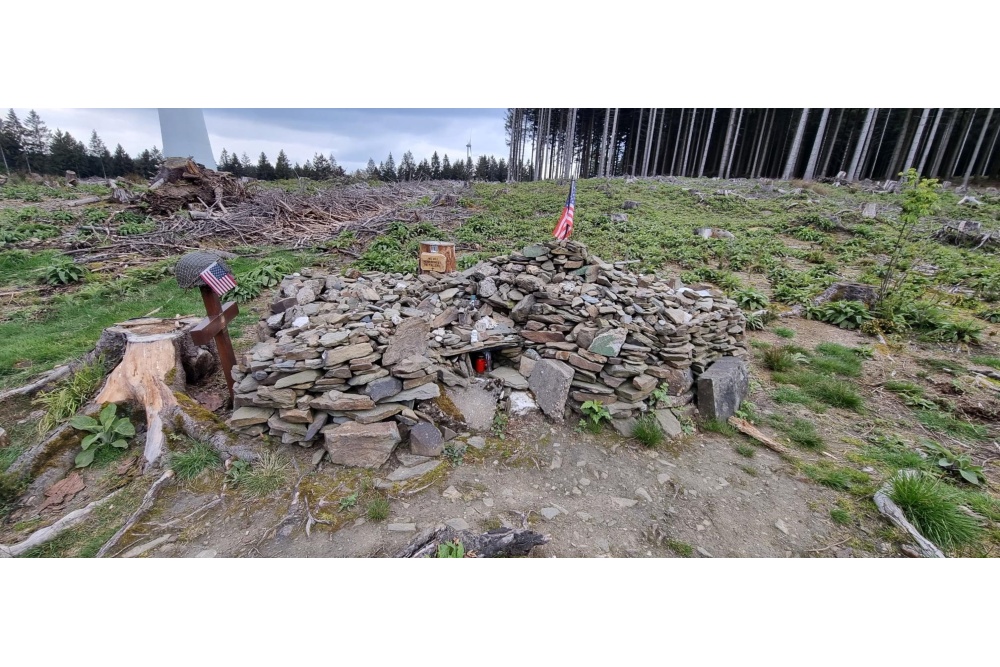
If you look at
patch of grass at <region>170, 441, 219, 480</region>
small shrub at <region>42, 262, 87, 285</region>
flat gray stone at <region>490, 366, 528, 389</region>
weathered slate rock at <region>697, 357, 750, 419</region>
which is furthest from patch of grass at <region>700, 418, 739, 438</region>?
small shrub at <region>42, 262, 87, 285</region>

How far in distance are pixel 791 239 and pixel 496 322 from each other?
13.7m

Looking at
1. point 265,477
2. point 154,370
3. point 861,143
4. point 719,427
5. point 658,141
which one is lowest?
point 265,477

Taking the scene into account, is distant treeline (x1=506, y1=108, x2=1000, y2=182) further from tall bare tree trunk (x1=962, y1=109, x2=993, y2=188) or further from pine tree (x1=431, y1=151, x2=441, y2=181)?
pine tree (x1=431, y1=151, x2=441, y2=181)

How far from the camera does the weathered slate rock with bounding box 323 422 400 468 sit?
3.74 m

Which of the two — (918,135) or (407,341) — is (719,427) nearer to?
(407,341)

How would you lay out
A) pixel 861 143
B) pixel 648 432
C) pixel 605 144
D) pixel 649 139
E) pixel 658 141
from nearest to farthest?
pixel 648 432 → pixel 861 143 → pixel 605 144 → pixel 649 139 → pixel 658 141

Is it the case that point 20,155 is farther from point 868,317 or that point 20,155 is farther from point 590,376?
point 868,317

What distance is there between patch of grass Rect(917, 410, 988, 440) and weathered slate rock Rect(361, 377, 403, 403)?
6.60m

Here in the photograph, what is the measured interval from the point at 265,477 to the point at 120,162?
4034 cm

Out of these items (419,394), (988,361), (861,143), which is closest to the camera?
(419,394)

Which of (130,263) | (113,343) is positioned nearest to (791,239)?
(113,343)

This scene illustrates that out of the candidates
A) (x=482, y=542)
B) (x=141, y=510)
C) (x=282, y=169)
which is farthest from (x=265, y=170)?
(x=482, y=542)

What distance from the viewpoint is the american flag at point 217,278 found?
3.85 m

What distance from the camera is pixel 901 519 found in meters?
3.21
